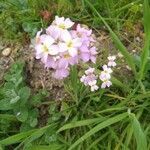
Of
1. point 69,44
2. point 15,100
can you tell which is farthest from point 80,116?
point 69,44

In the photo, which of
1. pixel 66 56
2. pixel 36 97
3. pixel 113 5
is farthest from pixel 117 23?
pixel 66 56

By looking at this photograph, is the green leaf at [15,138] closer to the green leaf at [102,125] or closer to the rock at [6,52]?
the green leaf at [102,125]

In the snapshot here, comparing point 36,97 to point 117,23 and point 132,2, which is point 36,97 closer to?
point 117,23

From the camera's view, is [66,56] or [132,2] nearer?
[66,56]

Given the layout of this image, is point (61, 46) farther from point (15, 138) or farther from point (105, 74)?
point (15, 138)

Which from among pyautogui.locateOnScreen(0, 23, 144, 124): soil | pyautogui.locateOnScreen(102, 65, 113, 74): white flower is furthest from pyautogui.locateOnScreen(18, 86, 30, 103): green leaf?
pyautogui.locateOnScreen(102, 65, 113, 74): white flower

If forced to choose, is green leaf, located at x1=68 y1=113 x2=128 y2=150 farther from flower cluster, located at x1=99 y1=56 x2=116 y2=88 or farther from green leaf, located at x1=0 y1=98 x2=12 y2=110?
green leaf, located at x1=0 y1=98 x2=12 y2=110

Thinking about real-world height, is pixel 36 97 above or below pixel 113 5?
below

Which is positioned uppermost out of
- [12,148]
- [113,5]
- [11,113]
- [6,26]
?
[113,5]
